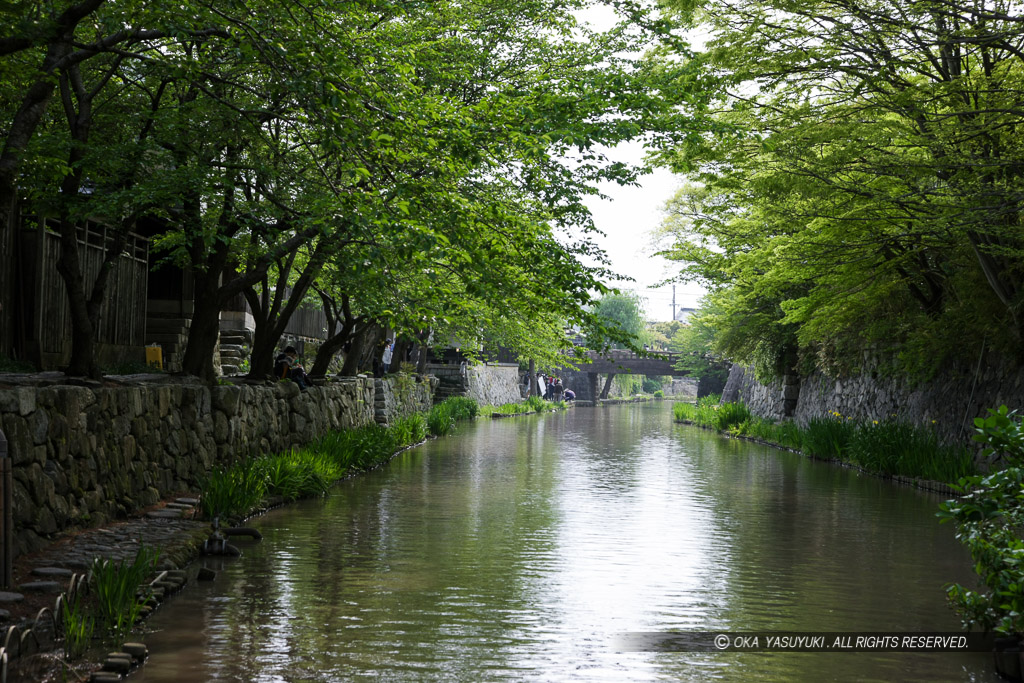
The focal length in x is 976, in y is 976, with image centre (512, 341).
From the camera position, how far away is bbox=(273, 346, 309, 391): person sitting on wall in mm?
20406

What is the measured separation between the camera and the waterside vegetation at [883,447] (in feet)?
56.5

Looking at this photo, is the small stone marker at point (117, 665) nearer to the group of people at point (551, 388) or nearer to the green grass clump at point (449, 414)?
the green grass clump at point (449, 414)

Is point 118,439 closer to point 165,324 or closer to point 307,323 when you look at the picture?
point 165,324


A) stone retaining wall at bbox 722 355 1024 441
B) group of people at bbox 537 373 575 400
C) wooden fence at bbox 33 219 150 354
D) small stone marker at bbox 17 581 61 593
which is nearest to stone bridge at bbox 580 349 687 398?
group of people at bbox 537 373 575 400

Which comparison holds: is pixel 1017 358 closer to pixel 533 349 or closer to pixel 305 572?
pixel 305 572

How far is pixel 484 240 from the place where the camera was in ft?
36.2

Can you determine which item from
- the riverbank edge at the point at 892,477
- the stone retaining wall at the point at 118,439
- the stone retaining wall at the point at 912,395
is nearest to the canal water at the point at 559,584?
the riverbank edge at the point at 892,477

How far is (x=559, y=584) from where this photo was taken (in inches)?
371

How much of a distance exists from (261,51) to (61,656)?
17.1ft

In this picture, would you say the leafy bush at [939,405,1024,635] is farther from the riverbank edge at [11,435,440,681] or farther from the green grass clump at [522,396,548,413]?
the green grass clump at [522,396,548,413]

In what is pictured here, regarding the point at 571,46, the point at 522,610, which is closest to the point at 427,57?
the point at 571,46

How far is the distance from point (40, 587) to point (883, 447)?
16.6 metres

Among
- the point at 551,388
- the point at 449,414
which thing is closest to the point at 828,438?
the point at 449,414

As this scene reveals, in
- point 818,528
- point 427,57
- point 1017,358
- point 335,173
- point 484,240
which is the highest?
point 427,57
